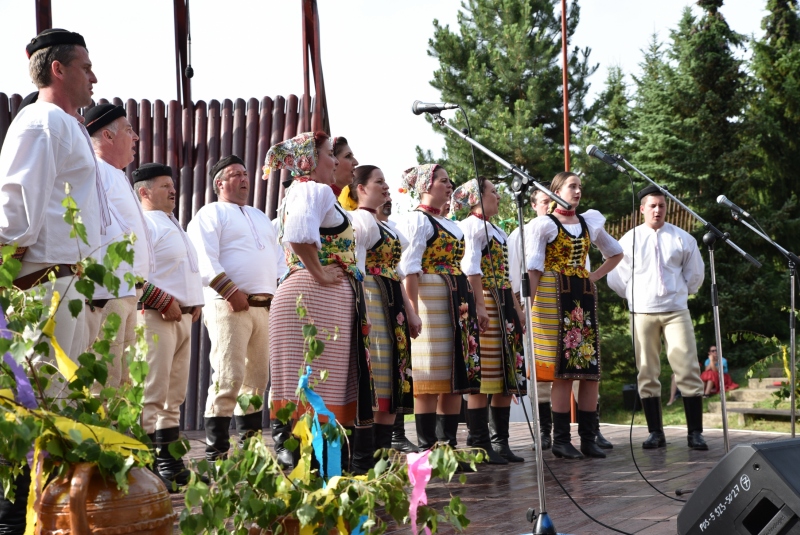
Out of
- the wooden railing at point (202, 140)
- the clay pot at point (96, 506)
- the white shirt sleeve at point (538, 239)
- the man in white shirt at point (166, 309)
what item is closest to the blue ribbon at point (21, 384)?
the clay pot at point (96, 506)

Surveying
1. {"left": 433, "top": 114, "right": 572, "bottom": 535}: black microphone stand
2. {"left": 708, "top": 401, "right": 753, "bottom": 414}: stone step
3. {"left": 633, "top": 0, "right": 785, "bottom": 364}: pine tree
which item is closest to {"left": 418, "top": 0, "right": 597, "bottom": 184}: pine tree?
{"left": 633, "top": 0, "right": 785, "bottom": 364}: pine tree

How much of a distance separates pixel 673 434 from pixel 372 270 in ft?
12.7

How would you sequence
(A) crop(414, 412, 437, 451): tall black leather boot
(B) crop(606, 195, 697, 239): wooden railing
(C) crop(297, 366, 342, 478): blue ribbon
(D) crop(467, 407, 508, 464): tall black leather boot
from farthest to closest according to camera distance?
(B) crop(606, 195, 697, 239): wooden railing
(D) crop(467, 407, 508, 464): tall black leather boot
(A) crop(414, 412, 437, 451): tall black leather boot
(C) crop(297, 366, 342, 478): blue ribbon

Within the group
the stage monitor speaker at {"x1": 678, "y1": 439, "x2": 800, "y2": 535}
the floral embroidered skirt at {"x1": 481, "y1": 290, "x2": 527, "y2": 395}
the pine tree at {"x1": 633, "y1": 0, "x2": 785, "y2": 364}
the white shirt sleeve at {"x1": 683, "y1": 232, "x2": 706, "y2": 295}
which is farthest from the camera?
the pine tree at {"x1": 633, "y1": 0, "x2": 785, "y2": 364}

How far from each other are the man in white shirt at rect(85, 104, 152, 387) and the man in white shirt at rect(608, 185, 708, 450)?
12.4 ft

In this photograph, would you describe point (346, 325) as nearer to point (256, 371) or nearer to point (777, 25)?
point (256, 371)

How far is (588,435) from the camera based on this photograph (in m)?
6.25

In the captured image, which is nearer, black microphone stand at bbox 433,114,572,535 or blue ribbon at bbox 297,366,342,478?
blue ribbon at bbox 297,366,342,478

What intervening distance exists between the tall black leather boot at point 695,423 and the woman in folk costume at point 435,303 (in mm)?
1812

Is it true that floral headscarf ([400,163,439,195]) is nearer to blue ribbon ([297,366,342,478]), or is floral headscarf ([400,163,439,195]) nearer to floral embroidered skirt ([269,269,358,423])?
floral embroidered skirt ([269,269,358,423])

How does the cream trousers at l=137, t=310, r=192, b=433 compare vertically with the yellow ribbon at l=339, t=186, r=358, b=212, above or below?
below

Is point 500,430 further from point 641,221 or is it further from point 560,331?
point 641,221

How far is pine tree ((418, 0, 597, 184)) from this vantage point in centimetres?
1880

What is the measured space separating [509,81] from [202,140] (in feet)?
41.5
